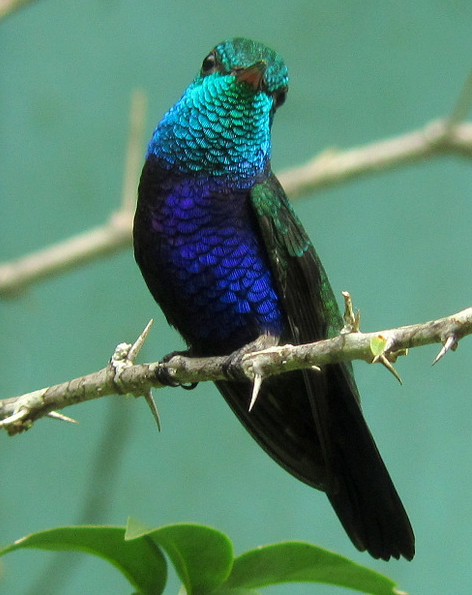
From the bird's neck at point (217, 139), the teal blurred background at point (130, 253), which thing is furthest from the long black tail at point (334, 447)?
the teal blurred background at point (130, 253)

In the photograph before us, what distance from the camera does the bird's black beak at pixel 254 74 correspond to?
2.33 metres

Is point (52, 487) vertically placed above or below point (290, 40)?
below

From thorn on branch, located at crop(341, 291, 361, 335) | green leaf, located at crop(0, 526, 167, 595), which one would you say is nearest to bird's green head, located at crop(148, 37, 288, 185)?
thorn on branch, located at crop(341, 291, 361, 335)

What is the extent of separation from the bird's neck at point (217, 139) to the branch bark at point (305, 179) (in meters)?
1.63

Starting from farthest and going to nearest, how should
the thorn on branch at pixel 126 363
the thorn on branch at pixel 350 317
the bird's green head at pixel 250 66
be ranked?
1. the bird's green head at pixel 250 66
2. the thorn on branch at pixel 126 363
3. the thorn on branch at pixel 350 317

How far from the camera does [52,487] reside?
5.43 meters

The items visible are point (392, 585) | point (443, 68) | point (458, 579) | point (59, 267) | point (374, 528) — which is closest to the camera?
point (392, 585)

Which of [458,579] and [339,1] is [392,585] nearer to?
[458,579]

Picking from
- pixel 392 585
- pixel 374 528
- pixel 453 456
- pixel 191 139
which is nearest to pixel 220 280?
pixel 191 139

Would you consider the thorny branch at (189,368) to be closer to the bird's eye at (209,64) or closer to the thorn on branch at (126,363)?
the thorn on branch at (126,363)

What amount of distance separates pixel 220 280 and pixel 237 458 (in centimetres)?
318

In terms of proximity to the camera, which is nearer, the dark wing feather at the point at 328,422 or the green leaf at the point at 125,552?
the green leaf at the point at 125,552

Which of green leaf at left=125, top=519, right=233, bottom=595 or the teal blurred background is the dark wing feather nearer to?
green leaf at left=125, top=519, right=233, bottom=595

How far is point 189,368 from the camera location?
201cm
